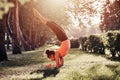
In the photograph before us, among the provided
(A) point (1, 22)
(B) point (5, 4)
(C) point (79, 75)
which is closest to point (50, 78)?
(C) point (79, 75)

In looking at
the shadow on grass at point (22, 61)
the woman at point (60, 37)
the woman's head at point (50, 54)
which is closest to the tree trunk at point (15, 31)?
the shadow on grass at point (22, 61)

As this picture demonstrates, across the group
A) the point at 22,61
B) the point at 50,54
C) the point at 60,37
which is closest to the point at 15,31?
the point at 22,61

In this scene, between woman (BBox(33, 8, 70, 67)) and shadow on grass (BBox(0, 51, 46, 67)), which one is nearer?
woman (BBox(33, 8, 70, 67))

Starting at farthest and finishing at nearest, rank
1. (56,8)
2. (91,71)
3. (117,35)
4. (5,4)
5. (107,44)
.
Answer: (56,8) < (107,44) < (117,35) < (91,71) < (5,4)

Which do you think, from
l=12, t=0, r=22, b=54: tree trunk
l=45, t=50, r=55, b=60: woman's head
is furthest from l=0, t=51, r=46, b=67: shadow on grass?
l=12, t=0, r=22, b=54: tree trunk

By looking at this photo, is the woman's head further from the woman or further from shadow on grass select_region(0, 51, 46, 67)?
shadow on grass select_region(0, 51, 46, 67)

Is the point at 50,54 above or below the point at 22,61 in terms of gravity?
above

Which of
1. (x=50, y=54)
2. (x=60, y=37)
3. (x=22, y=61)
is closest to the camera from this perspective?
(x=50, y=54)

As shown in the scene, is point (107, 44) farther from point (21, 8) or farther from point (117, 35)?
point (21, 8)

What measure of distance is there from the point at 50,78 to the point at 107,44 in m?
12.3

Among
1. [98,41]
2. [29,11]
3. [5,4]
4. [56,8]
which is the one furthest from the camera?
[56,8]

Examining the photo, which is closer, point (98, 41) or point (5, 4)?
point (5, 4)

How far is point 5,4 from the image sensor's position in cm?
472

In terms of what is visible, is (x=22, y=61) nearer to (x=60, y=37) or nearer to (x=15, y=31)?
(x=60, y=37)
